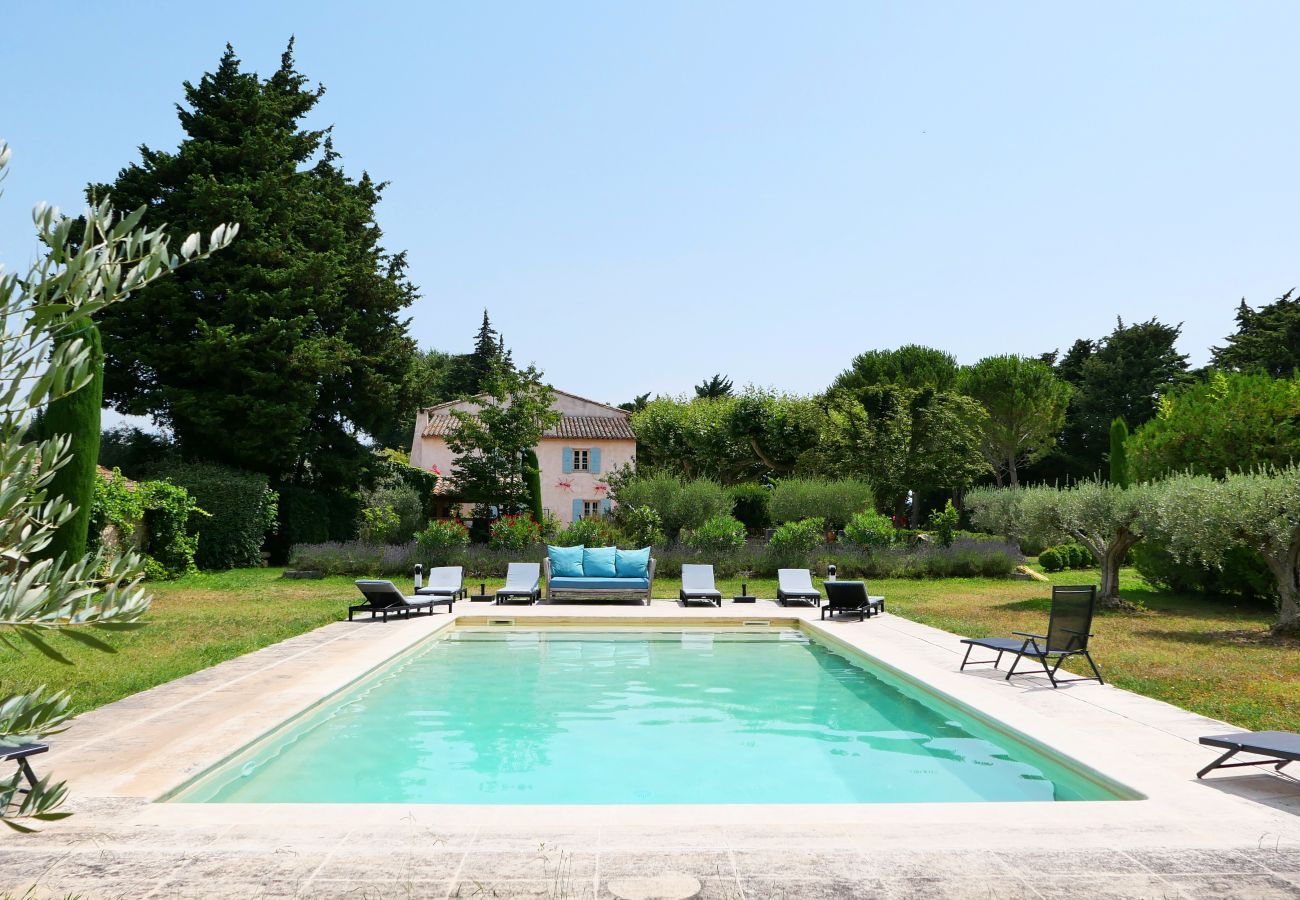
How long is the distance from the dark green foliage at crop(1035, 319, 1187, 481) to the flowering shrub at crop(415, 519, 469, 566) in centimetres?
3463

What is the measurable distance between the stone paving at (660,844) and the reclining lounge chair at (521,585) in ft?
35.1

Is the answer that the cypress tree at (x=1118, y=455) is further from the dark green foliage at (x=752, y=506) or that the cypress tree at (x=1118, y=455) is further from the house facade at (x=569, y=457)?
the house facade at (x=569, y=457)

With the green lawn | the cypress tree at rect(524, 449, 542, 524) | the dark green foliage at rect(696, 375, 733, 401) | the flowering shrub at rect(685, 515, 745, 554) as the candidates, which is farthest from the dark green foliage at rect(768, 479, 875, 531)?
the dark green foliage at rect(696, 375, 733, 401)

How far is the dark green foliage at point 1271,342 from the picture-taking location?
37.0 m

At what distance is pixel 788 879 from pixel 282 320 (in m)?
25.4

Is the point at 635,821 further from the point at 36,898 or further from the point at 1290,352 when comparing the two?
the point at 1290,352

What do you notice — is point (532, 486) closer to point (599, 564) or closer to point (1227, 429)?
point (599, 564)

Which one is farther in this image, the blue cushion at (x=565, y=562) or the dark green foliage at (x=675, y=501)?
the dark green foliage at (x=675, y=501)

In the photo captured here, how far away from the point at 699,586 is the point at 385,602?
5991 mm

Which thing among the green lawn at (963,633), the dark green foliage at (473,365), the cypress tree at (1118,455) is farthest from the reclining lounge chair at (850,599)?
the dark green foliage at (473,365)

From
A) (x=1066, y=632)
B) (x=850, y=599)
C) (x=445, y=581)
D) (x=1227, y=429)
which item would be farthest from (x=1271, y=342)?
(x=445, y=581)

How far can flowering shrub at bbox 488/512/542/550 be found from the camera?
885 inches

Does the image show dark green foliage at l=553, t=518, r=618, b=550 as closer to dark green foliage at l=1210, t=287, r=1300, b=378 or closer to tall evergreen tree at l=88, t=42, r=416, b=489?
tall evergreen tree at l=88, t=42, r=416, b=489

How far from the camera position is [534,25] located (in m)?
12.4
